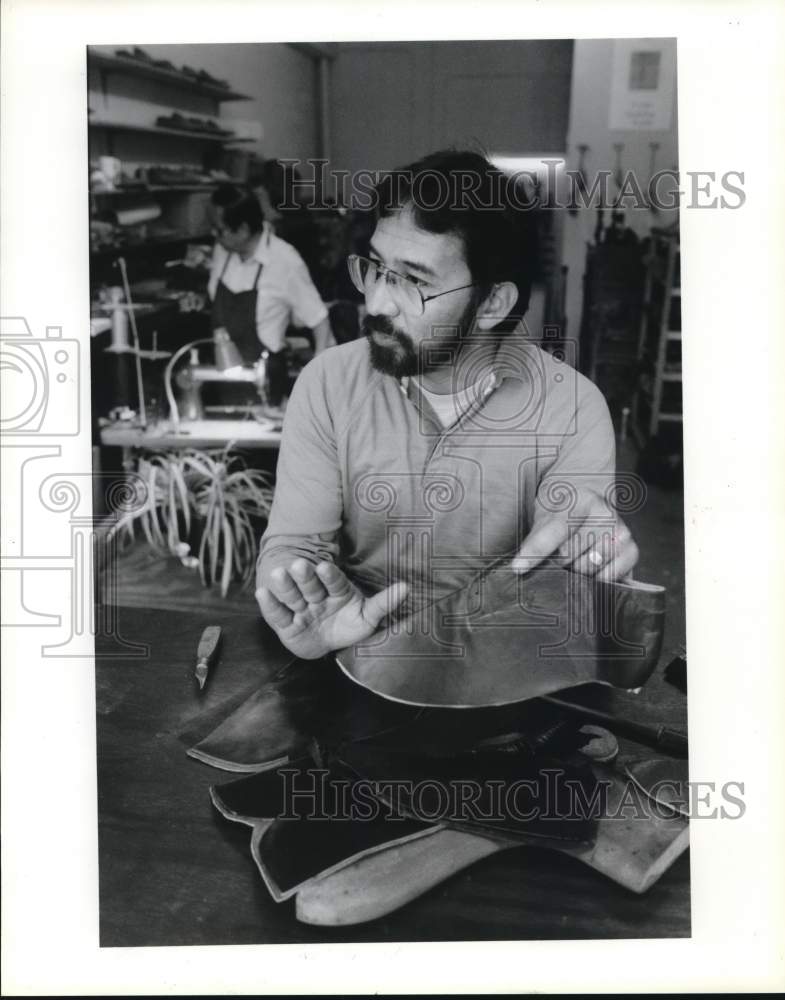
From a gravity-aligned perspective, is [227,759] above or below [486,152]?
below

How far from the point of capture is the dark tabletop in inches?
86.7

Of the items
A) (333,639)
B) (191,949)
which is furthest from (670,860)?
(191,949)

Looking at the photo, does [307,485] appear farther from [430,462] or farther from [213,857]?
[213,857]

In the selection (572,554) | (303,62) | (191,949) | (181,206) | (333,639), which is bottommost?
(191,949)

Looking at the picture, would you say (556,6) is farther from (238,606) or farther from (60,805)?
(60,805)

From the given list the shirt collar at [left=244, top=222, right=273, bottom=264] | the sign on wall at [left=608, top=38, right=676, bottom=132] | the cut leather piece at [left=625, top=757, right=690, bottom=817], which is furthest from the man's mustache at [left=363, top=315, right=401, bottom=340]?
the cut leather piece at [left=625, top=757, right=690, bottom=817]

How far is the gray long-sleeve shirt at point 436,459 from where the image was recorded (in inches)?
86.9

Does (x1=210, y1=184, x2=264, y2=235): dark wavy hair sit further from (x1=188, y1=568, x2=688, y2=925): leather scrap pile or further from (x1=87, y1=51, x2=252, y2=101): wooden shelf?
(x1=188, y1=568, x2=688, y2=925): leather scrap pile

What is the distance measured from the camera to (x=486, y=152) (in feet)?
7.11

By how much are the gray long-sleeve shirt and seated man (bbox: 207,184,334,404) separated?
83mm

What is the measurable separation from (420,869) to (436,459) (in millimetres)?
883

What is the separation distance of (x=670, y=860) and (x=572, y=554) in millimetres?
704

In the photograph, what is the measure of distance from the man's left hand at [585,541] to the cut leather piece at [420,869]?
55 cm

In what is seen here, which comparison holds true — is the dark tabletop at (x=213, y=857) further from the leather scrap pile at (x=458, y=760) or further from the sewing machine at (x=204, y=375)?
the sewing machine at (x=204, y=375)
